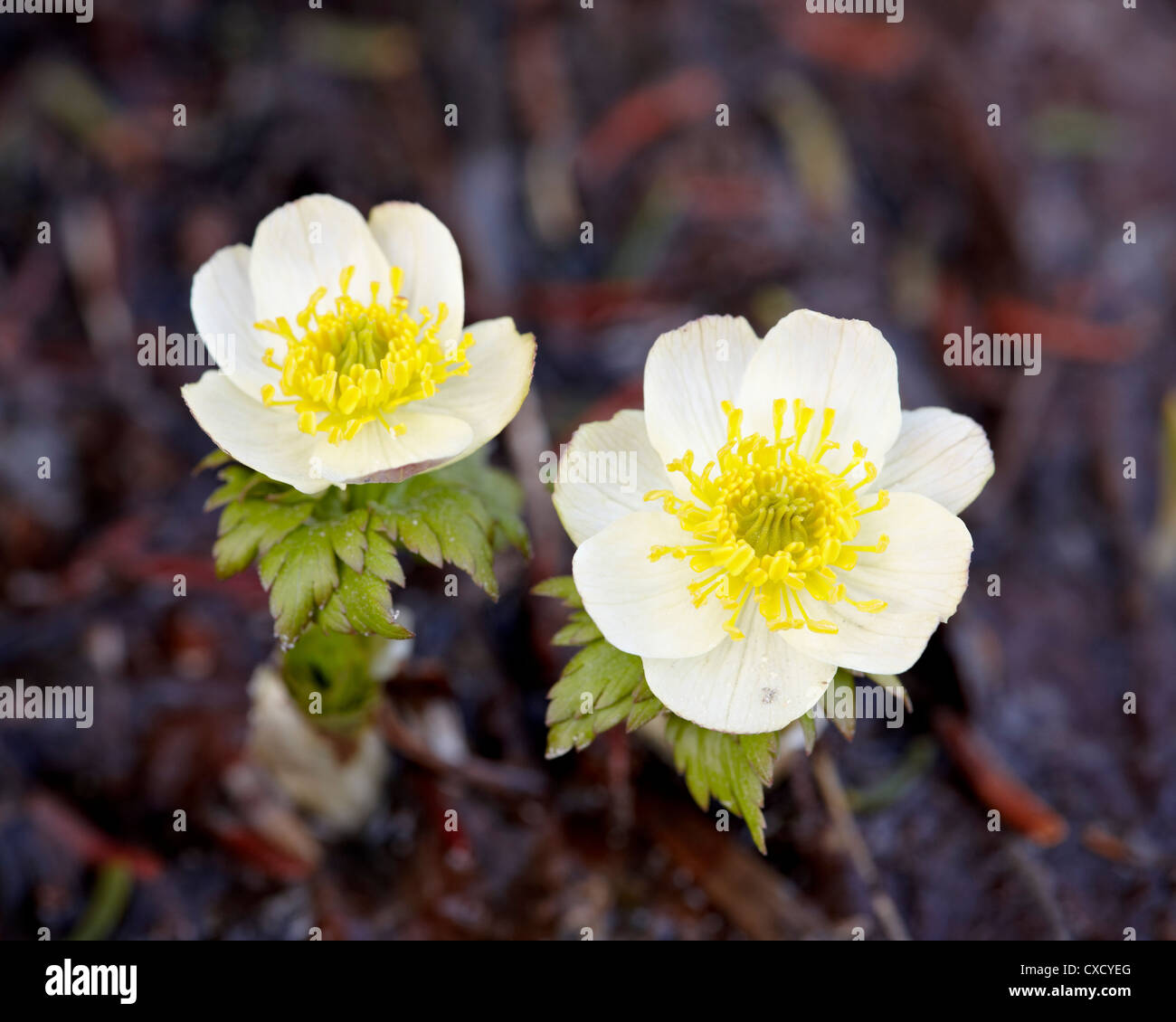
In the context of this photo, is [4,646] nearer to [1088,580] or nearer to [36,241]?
[36,241]

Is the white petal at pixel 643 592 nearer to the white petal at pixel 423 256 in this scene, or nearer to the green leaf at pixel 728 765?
the green leaf at pixel 728 765

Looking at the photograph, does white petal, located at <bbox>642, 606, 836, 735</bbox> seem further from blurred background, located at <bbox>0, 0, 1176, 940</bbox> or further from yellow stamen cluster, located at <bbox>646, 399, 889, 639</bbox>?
blurred background, located at <bbox>0, 0, 1176, 940</bbox>

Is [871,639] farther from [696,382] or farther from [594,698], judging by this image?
[696,382]

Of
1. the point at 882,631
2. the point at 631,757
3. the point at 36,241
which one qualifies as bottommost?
the point at 631,757

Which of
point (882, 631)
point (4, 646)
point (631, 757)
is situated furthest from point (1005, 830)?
Result: point (4, 646)

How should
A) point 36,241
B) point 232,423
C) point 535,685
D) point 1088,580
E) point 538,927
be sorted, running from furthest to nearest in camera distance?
point 36,241
point 1088,580
point 535,685
point 538,927
point 232,423

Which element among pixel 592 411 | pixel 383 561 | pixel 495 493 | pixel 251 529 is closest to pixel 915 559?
pixel 495 493
